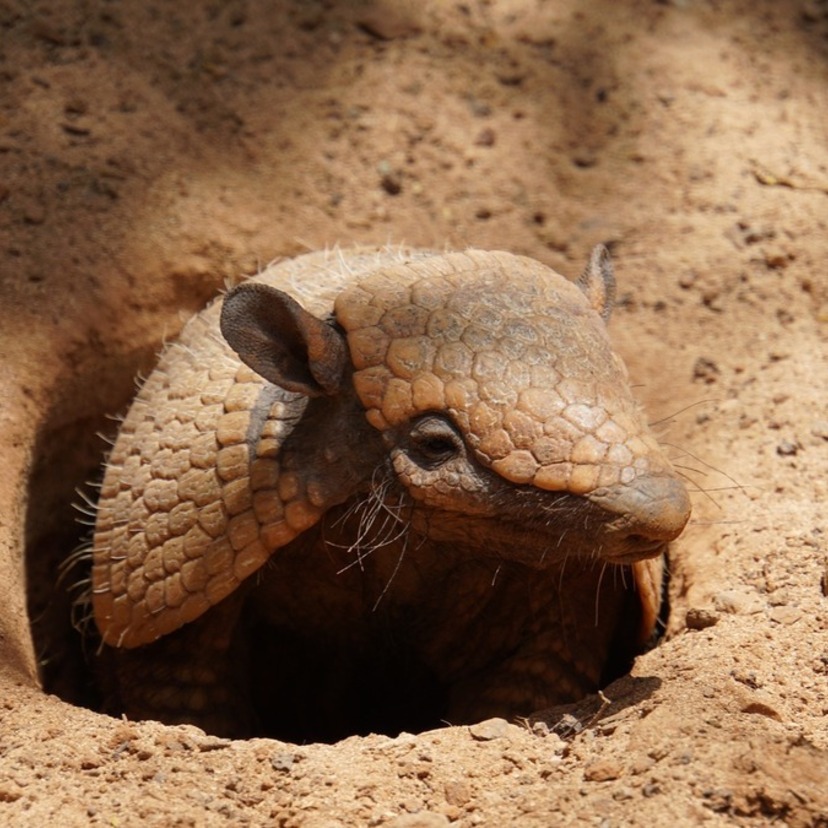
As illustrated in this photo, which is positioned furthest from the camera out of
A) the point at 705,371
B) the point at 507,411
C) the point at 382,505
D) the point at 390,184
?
the point at 390,184

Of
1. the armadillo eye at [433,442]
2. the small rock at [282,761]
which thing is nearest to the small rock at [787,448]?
the armadillo eye at [433,442]

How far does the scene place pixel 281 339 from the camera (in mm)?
4117

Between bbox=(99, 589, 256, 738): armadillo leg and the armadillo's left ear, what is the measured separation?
169cm

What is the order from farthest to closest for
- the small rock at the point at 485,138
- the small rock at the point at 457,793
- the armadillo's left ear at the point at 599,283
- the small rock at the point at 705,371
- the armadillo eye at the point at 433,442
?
the small rock at the point at 485,138 → the small rock at the point at 705,371 → the armadillo's left ear at the point at 599,283 → the armadillo eye at the point at 433,442 → the small rock at the point at 457,793

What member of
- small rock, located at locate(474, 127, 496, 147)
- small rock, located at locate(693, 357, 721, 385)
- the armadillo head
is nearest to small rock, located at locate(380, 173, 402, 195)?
small rock, located at locate(474, 127, 496, 147)

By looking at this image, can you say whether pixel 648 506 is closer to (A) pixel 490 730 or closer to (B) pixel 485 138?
(A) pixel 490 730

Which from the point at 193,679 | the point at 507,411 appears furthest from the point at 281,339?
the point at 193,679

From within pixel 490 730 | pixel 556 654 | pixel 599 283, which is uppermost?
pixel 599 283

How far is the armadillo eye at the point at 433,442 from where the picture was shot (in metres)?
3.79

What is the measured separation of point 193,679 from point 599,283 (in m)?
2.12

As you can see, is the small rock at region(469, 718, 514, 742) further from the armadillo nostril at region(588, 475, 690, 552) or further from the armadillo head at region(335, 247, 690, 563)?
the armadillo nostril at region(588, 475, 690, 552)

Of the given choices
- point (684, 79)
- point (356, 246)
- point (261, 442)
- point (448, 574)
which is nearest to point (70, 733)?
point (261, 442)

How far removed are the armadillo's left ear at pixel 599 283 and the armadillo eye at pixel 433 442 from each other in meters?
0.98

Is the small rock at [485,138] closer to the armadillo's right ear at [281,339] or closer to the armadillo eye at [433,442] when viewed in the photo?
the armadillo's right ear at [281,339]
